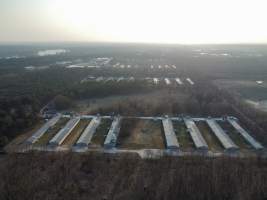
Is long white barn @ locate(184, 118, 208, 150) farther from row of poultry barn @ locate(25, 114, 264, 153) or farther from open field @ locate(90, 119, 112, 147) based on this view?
open field @ locate(90, 119, 112, 147)

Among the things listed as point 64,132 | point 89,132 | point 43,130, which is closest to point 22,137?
point 43,130

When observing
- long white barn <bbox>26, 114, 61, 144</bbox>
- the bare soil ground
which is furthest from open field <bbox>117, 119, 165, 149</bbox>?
the bare soil ground

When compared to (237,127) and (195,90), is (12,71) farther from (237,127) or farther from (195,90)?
(237,127)

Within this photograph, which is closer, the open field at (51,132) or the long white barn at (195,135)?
the long white barn at (195,135)

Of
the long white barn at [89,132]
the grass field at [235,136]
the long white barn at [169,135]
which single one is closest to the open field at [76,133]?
the long white barn at [89,132]

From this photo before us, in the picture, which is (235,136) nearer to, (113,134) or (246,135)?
(246,135)

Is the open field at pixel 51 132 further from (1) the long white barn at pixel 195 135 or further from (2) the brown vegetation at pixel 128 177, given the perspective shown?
(1) the long white barn at pixel 195 135

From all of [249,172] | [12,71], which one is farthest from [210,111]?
[12,71]

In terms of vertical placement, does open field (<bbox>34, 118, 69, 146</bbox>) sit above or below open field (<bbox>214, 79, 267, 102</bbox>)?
below
